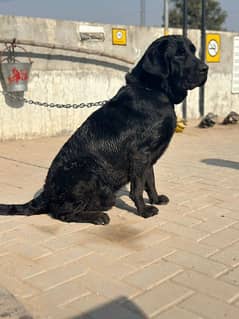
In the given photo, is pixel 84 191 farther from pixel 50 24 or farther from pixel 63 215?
pixel 50 24

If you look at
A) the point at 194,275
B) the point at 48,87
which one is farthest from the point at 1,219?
the point at 48,87

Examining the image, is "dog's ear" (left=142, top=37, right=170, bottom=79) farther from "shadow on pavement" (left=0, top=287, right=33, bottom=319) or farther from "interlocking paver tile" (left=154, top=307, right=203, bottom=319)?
Result: "shadow on pavement" (left=0, top=287, right=33, bottom=319)

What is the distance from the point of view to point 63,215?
3557mm

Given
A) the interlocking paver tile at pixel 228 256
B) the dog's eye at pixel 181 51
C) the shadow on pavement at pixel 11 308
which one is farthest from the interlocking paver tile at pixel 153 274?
the dog's eye at pixel 181 51

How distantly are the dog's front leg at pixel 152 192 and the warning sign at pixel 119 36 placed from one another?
5182 millimetres

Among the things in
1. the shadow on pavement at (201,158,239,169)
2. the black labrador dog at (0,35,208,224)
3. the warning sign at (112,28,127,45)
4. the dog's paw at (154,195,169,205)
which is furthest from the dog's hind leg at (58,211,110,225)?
the warning sign at (112,28,127,45)

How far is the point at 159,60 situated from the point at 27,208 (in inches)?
69.2

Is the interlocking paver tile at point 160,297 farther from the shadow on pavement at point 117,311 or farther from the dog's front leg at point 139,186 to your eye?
the dog's front leg at point 139,186

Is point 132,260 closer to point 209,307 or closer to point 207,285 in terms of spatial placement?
point 207,285

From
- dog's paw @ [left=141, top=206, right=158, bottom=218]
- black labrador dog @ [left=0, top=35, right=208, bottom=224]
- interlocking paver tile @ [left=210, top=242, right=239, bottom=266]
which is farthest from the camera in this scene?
dog's paw @ [left=141, top=206, right=158, bottom=218]

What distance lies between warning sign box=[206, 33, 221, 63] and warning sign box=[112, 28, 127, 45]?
265cm

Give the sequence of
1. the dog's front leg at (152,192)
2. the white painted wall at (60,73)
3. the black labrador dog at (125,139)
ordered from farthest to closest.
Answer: the white painted wall at (60,73)
the dog's front leg at (152,192)
the black labrador dog at (125,139)

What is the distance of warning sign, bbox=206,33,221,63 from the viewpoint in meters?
10.2

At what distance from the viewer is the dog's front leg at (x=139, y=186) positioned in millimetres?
3543
